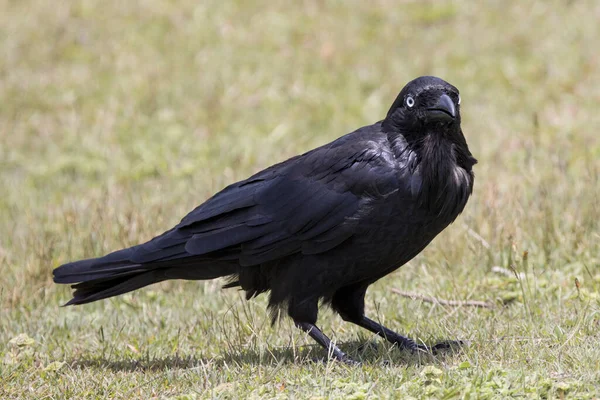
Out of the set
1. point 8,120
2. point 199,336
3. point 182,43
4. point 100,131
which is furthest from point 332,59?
point 199,336

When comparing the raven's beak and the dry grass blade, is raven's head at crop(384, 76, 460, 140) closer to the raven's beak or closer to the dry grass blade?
the raven's beak

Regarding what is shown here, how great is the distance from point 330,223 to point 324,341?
0.60 meters

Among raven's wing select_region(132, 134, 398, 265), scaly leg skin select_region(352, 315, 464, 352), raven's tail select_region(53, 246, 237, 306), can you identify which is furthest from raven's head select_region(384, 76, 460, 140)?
raven's tail select_region(53, 246, 237, 306)

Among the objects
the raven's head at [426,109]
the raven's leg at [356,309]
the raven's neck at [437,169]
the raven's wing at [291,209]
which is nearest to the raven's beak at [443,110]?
the raven's head at [426,109]

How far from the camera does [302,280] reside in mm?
4492

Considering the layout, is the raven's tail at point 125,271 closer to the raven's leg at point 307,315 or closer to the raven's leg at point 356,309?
the raven's leg at point 307,315

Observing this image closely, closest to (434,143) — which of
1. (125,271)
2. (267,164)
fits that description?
(125,271)

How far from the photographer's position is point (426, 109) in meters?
4.36

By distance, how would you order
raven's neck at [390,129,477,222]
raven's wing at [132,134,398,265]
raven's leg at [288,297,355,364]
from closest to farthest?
raven's neck at [390,129,477,222] → raven's wing at [132,134,398,265] → raven's leg at [288,297,355,364]

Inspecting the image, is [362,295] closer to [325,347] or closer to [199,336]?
[325,347]

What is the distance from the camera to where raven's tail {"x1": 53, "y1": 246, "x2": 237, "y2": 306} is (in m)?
4.79

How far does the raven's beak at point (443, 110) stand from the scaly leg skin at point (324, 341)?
1229 millimetres

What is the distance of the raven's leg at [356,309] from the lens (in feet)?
15.5

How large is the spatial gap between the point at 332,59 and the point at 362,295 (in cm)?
595
